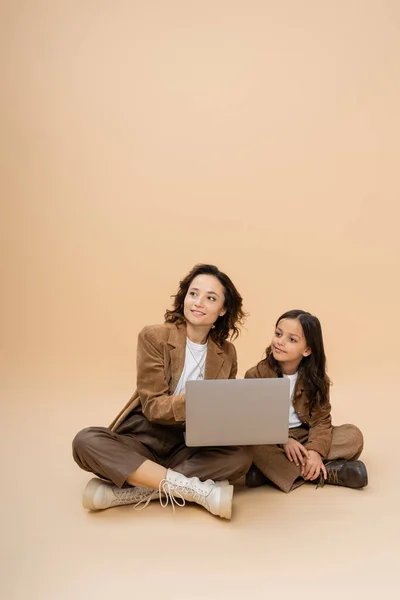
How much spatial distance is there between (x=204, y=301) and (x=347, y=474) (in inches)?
30.7

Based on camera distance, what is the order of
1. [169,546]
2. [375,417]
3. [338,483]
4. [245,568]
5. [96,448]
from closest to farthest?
[245,568], [169,546], [96,448], [338,483], [375,417]

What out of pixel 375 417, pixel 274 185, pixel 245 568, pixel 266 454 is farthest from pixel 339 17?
pixel 245 568

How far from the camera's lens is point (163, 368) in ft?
8.11

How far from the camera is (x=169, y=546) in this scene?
81.4 inches

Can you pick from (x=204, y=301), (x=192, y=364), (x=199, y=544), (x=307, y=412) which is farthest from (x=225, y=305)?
(x=199, y=544)

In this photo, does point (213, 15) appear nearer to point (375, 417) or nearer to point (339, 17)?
point (339, 17)

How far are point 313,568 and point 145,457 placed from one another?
0.71m

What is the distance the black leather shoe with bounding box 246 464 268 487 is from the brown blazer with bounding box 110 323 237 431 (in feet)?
1.11

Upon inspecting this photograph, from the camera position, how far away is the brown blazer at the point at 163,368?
7.78 feet

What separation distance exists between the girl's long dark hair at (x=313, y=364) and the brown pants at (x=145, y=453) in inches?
14.7

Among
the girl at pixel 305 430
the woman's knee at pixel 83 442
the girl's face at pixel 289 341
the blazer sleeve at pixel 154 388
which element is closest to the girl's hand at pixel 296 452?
the girl at pixel 305 430

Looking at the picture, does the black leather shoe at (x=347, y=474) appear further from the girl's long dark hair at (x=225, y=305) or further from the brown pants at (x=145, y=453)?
the girl's long dark hair at (x=225, y=305)

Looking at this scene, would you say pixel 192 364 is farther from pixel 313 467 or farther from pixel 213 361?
pixel 313 467

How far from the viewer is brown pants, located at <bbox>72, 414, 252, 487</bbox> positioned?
2303 millimetres
